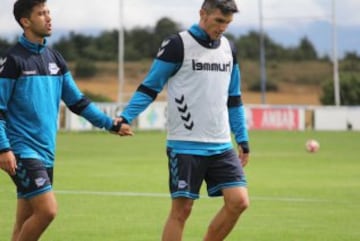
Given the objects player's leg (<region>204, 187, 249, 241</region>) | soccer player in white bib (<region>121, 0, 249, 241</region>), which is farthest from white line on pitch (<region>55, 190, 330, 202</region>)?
soccer player in white bib (<region>121, 0, 249, 241</region>)

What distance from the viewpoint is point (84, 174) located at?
938 inches

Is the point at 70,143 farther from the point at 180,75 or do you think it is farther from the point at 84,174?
the point at 180,75

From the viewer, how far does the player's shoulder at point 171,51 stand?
10102mm

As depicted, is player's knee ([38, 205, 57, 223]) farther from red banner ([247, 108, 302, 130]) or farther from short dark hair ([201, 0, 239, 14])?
red banner ([247, 108, 302, 130])

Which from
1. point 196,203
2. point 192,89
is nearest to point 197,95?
point 192,89

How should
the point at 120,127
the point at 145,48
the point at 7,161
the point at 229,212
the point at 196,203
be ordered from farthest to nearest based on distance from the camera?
the point at 145,48 → the point at 196,203 → the point at 120,127 → the point at 229,212 → the point at 7,161

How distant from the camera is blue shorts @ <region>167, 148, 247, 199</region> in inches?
401

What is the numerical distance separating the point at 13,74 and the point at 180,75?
155 centimetres

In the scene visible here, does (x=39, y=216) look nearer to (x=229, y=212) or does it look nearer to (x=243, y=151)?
(x=229, y=212)

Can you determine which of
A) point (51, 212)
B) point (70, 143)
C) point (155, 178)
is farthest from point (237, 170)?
point (70, 143)

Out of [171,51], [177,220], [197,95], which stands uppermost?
[171,51]

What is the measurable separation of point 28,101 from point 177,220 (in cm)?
176

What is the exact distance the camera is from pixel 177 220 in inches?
401

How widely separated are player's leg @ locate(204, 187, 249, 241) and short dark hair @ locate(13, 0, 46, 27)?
2.44 meters
